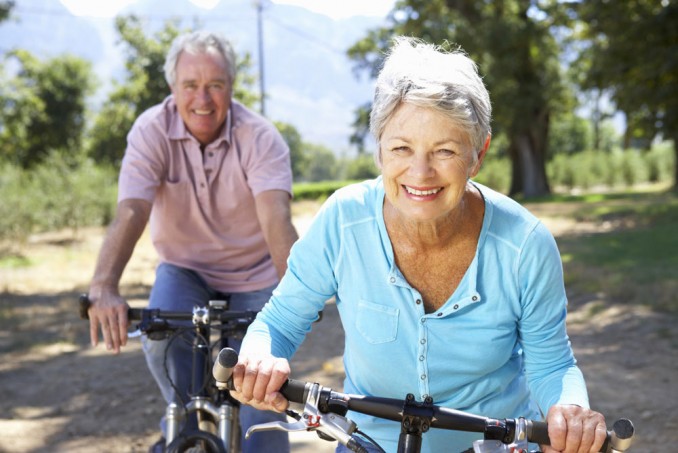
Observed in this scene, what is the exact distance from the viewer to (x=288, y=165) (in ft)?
12.7

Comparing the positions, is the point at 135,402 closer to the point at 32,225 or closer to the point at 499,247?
the point at 499,247

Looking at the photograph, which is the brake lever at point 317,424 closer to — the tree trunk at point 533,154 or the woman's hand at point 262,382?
the woman's hand at point 262,382

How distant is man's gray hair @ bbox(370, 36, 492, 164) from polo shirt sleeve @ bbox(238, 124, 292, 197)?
1.42 metres

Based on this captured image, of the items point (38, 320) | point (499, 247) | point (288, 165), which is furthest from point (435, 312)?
point (38, 320)

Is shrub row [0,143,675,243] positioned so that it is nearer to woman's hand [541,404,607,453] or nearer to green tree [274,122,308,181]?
green tree [274,122,308,181]

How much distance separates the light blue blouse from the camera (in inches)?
93.7

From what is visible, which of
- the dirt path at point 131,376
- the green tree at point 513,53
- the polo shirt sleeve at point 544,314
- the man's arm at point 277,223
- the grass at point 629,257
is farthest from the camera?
the green tree at point 513,53

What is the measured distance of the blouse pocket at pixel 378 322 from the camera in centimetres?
242

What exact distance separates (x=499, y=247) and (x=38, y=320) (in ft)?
27.0

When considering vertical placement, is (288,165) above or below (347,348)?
above

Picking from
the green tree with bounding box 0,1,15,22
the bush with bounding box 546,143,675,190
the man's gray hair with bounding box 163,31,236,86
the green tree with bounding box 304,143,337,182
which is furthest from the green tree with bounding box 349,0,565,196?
the man's gray hair with bounding box 163,31,236,86

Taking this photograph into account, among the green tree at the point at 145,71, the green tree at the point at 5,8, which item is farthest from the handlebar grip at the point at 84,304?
the green tree at the point at 5,8

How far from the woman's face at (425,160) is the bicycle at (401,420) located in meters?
0.50

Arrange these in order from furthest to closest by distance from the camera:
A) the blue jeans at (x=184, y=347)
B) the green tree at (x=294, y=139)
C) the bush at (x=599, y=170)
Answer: the bush at (x=599, y=170) < the green tree at (x=294, y=139) < the blue jeans at (x=184, y=347)
